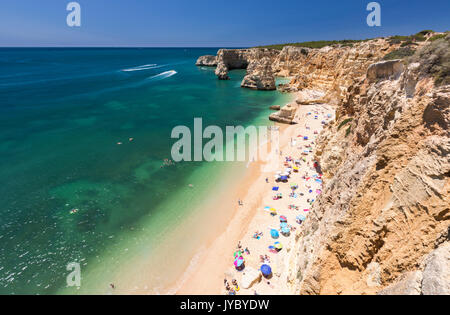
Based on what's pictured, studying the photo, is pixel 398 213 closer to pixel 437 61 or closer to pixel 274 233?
pixel 437 61

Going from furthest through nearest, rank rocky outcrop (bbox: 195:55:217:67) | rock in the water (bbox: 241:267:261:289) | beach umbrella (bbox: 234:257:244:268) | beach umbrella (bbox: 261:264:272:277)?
rocky outcrop (bbox: 195:55:217:67) < beach umbrella (bbox: 234:257:244:268) < beach umbrella (bbox: 261:264:272:277) < rock in the water (bbox: 241:267:261:289)

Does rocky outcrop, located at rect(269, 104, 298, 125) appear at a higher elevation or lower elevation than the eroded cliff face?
higher

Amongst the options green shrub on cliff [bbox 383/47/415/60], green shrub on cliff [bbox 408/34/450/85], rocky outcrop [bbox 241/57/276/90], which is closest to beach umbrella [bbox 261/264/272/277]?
green shrub on cliff [bbox 408/34/450/85]

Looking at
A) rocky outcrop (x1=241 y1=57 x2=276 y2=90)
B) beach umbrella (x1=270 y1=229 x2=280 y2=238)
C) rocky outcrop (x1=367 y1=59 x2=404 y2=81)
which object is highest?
rocky outcrop (x1=241 y1=57 x2=276 y2=90)

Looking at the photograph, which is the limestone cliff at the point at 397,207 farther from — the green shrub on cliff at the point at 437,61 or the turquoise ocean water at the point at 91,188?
the turquoise ocean water at the point at 91,188

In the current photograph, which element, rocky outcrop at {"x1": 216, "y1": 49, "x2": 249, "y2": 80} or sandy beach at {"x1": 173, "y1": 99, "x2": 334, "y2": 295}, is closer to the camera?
sandy beach at {"x1": 173, "y1": 99, "x2": 334, "y2": 295}

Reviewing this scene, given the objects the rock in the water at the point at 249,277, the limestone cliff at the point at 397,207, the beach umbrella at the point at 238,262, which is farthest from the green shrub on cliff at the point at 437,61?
the beach umbrella at the point at 238,262

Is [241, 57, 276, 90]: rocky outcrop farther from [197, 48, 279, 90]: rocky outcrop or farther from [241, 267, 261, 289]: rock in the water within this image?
[241, 267, 261, 289]: rock in the water
